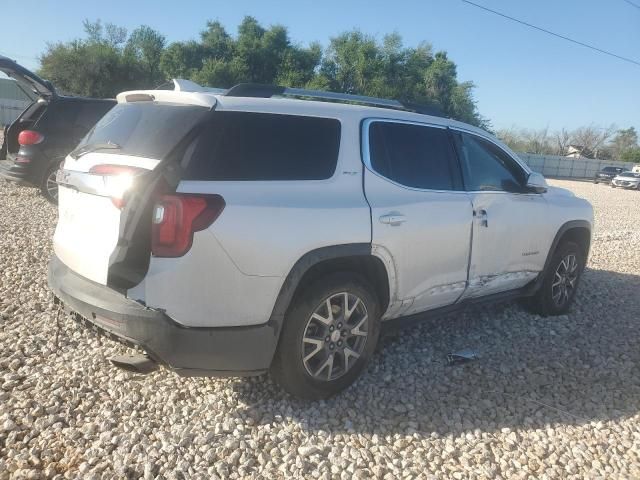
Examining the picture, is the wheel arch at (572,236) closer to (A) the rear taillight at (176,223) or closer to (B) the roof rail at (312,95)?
(B) the roof rail at (312,95)

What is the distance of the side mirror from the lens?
15.1 feet

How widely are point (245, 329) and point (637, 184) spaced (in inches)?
1509

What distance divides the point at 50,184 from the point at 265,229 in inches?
311

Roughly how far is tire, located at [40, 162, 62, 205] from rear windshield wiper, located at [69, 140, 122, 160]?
248 inches

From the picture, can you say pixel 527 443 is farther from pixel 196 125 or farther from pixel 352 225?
pixel 196 125

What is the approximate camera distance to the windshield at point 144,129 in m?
2.88

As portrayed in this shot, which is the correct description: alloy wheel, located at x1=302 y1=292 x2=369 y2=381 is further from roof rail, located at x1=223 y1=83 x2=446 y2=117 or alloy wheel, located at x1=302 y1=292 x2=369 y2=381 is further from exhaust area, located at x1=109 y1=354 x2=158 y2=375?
roof rail, located at x1=223 y1=83 x2=446 y2=117

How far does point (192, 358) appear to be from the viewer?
2.78m

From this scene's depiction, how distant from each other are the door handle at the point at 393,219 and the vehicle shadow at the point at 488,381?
1.15 meters

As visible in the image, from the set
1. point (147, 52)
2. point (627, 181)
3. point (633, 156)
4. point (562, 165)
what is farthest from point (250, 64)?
point (633, 156)

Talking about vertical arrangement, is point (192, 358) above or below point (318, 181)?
below

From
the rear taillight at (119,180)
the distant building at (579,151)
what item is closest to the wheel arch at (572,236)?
the rear taillight at (119,180)

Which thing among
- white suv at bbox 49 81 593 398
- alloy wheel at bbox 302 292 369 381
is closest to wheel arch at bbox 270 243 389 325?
white suv at bbox 49 81 593 398

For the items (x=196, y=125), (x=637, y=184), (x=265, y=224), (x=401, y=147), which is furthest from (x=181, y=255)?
(x=637, y=184)
